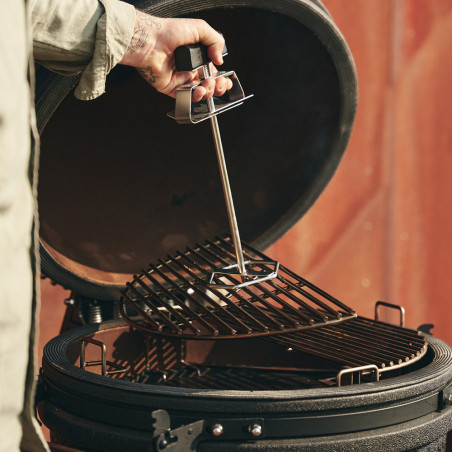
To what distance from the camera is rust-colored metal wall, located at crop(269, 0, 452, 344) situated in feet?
8.54

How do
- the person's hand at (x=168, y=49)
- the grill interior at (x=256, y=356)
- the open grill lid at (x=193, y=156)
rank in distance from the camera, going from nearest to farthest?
1. the person's hand at (x=168, y=49)
2. the grill interior at (x=256, y=356)
3. the open grill lid at (x=193, y=156)

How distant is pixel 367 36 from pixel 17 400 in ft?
7.26

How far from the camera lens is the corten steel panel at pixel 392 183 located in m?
2.60

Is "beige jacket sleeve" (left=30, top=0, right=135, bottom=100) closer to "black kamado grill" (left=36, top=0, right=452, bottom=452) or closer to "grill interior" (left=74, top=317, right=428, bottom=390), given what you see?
"black kamado grill" (left=36, top=0, right=452, bottom=452)

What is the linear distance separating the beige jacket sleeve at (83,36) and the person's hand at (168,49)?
0.04m

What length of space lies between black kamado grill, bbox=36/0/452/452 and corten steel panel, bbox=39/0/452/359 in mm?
950

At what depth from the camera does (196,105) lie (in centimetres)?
118

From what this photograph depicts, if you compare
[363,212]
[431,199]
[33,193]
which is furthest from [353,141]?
[33,193]

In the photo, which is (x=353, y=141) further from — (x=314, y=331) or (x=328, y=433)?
(x=328, y=433)

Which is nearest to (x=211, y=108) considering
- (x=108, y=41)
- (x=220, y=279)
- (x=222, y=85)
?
(x=222, y=85)

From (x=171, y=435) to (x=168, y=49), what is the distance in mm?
608

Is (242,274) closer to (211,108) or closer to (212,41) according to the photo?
(211,108)

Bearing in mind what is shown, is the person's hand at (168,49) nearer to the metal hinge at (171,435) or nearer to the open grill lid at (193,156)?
the open grill lid at (193,156)

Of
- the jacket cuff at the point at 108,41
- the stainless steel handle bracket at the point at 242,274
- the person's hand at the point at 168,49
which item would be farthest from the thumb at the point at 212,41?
the stainless steel handle bracket at the point at 242,274
